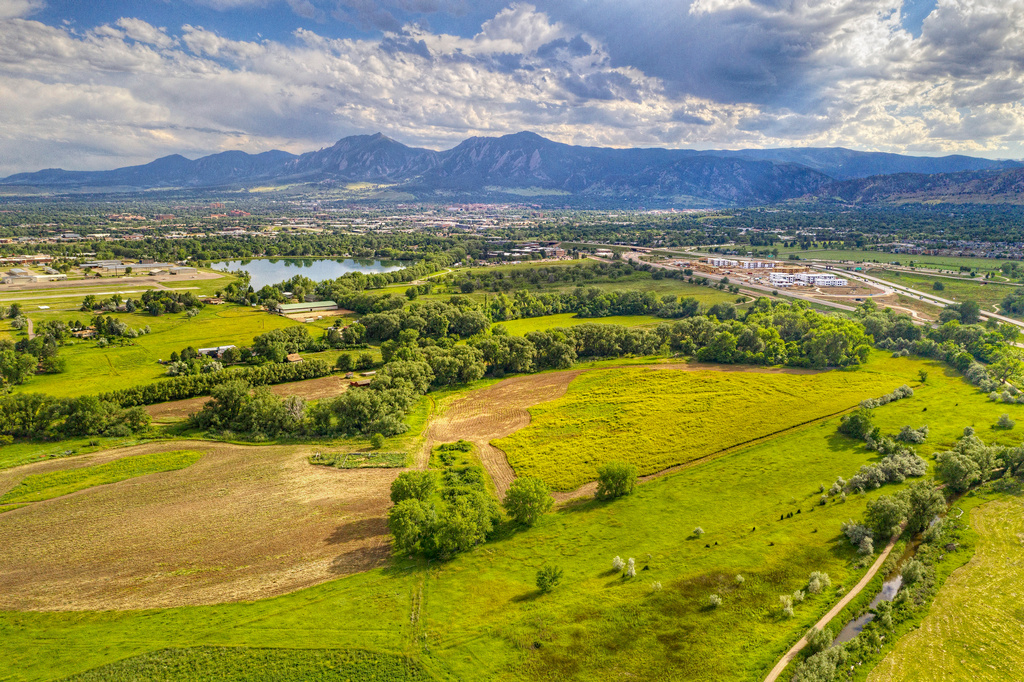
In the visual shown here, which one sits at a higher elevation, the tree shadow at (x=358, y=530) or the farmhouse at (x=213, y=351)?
the farmhouse at (x=213, y=351)

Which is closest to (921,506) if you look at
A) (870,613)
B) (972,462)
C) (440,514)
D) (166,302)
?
(972,462)

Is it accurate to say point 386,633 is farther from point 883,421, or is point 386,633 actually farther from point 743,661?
point 883,421

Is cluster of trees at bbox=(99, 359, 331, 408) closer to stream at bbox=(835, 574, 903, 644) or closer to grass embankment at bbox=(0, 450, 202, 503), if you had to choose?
grass embankment at bbox=(0, 450, 202, 503)

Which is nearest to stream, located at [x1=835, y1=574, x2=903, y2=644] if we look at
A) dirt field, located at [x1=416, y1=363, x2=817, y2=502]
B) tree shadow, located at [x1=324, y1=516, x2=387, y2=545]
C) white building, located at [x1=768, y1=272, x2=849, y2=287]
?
dirt field, located at [x1=416, y1=363, x2=817, y2=502]

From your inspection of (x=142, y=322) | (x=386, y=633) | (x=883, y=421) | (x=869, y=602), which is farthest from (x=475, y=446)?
(x=142, y=322)

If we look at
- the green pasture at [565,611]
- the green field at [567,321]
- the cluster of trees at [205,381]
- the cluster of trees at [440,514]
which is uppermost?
the green field at [567,321]

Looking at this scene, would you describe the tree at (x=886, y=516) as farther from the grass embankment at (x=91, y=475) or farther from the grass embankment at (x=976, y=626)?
the grass embankment at (x=91, y=475)

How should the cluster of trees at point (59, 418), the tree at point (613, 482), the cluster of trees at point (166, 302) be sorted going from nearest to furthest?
the tree at point (613, 482)
the cluster of trees at point (59, 418)
the cluster of trees at point (166, 302)

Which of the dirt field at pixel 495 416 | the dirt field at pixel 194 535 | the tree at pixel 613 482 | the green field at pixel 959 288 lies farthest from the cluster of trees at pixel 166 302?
the green field at pixel 959 288
